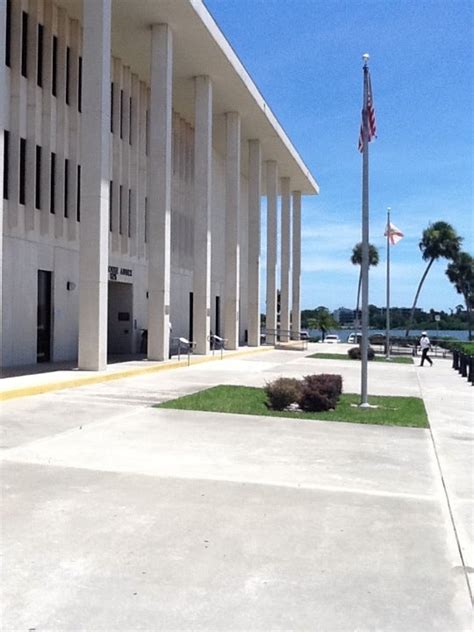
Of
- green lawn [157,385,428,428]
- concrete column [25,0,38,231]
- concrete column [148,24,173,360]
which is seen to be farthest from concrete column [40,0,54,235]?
green lawn [157,385,428,428]

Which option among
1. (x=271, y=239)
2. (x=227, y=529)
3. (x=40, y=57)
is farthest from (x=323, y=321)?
(x=227, y=529)

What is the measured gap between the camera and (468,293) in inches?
3861

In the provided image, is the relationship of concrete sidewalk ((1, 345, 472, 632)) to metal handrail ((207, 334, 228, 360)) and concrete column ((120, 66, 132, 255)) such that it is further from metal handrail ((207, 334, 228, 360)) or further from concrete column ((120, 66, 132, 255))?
metal handrail ((207, 334, 228, 360))

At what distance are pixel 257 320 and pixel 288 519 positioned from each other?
1314 inches

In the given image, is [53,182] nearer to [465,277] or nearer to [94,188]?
[94,188]

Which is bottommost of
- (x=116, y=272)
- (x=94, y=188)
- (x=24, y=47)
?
(x=116, y=272)

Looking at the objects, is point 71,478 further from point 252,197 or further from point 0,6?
point 252,197

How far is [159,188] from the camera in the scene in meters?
22.6

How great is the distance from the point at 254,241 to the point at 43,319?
20.4m

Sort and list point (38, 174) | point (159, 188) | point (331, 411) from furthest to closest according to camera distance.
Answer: point (159, 188)
point (38, 174)
point (331, 411)

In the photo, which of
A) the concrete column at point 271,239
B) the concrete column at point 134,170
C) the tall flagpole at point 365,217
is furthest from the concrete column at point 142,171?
the concrete column at point 271,239

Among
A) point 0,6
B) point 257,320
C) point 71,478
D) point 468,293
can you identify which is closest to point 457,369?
point 257,320

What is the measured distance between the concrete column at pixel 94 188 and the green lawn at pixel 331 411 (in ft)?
13.8

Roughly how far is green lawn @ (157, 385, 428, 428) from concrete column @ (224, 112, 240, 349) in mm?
18353
